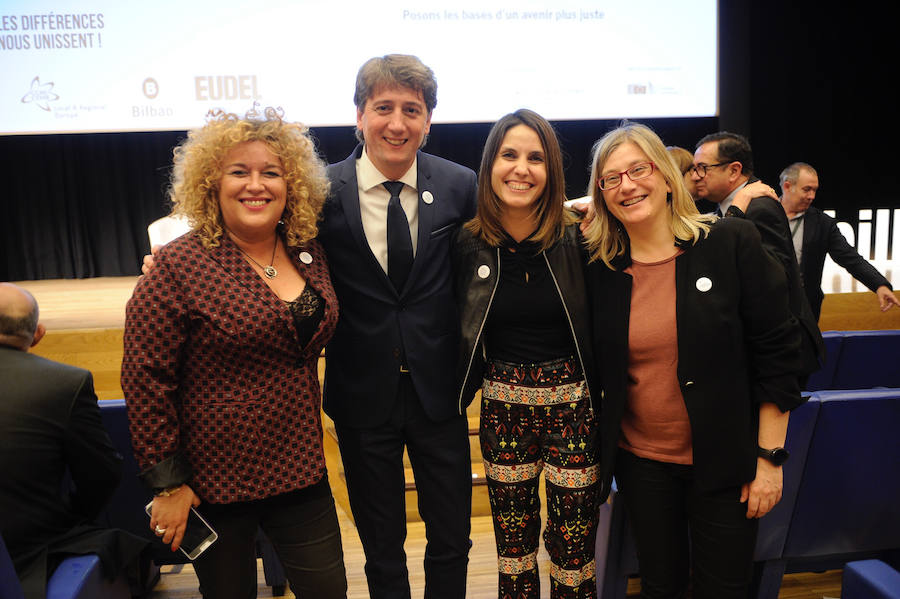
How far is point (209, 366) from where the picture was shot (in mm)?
1451

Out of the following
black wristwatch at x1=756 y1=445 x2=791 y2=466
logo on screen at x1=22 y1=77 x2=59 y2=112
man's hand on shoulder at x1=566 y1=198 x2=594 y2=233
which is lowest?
black wristwatch at x1=756 y1=445 x2=791 y2=466

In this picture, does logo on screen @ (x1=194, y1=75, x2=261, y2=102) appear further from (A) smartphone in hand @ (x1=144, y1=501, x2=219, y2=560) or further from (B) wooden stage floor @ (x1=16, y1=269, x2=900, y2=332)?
(A) smartphone in hand @ (x1=144, y1=501, x2=219, y2=560)

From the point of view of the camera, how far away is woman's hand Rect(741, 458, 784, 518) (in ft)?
4.90

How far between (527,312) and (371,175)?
0.57 meters

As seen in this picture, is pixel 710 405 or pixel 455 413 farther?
pixel 455 413

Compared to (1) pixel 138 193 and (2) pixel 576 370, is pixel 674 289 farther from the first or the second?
(1) pixel 138 193

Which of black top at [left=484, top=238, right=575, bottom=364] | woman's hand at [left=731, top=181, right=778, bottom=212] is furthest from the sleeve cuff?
woman's hand at [left=731, top=181, right=778, bottom=212]

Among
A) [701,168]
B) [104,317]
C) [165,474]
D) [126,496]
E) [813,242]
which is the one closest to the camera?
[165,474]

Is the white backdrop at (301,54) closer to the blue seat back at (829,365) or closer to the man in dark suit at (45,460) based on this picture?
the blue seat back at (829,365)

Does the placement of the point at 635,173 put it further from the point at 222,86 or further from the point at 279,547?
the point at 222,86

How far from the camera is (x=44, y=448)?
4.91ft

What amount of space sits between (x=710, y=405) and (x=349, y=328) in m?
0.91

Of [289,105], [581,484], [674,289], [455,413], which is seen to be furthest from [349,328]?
[289,105]

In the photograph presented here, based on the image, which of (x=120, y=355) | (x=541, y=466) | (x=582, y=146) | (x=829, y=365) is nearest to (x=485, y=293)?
(x=541, y=466)
